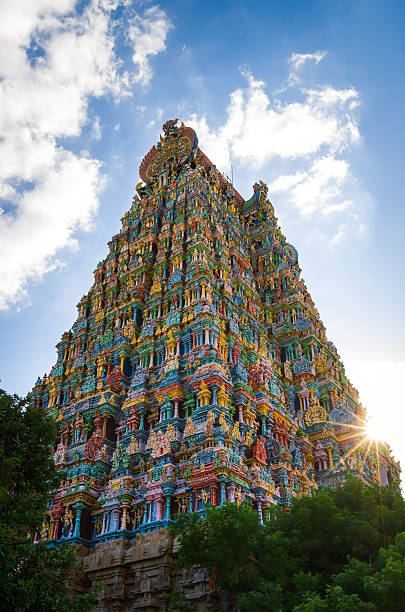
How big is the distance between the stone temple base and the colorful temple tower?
1.06 meters

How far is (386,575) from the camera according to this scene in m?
15.4

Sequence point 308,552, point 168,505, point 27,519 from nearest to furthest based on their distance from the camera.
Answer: point 27,519
point 308,552
point 168,505

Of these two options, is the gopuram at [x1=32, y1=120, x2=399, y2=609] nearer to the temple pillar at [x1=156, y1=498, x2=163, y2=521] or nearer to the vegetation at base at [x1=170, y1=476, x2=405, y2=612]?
the temple pillar at [x1=156, y1=498, x2=163, y2=521]

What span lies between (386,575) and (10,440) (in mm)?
13021

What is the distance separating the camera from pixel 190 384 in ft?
99.9

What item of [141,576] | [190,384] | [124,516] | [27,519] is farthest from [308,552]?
[190,384]

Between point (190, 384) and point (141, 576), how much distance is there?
961cm

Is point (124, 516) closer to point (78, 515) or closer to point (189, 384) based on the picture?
point (78, 515)

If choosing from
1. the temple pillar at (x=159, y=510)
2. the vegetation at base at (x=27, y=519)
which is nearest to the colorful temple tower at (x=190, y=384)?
the temple pillar at (x=159, y=510)

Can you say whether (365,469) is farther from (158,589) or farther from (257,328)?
(158,589)

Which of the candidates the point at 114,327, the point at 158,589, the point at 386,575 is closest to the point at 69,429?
the point at 114,327

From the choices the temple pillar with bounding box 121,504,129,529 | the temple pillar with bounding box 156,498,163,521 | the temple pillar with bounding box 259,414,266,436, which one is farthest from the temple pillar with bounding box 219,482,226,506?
the temple pillar with bounding box 259,414,266,436

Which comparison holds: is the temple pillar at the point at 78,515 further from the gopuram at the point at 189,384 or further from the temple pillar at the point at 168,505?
the temple pillar at the point at 168,505

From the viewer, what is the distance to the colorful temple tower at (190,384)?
2766cm
